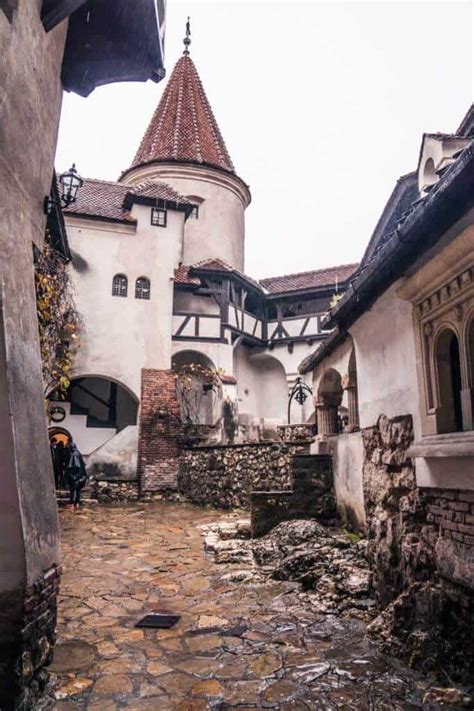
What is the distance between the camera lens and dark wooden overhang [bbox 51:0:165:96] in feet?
17.8

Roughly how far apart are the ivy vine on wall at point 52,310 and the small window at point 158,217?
3832 millimetres

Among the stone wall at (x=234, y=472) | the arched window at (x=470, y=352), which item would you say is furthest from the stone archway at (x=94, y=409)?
the arched window at (x=470, y=352)

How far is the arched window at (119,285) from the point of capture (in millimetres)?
16469

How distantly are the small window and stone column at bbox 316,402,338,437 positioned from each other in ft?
34.1

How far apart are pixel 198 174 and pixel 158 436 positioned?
12.4 metres

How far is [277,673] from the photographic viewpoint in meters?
3.37

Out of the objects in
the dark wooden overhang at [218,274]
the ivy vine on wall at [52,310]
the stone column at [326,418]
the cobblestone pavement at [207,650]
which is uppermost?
the dark wooden overhang at [218,274]

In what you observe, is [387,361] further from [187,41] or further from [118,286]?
[187,41]

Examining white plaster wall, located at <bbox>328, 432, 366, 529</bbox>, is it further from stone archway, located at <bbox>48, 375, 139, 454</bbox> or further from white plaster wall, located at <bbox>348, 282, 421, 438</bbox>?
stone archway, located at <bbox>48, 375, 139, 454</bbox>

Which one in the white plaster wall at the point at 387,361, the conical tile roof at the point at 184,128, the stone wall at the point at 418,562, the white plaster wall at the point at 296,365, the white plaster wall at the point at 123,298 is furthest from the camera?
the conical tile roof at the point at 184,128

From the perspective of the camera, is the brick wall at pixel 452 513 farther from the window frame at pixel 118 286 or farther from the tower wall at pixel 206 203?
the tower wall at pixel 206 203

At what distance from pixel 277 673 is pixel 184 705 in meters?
0.72

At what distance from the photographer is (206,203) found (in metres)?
21.9

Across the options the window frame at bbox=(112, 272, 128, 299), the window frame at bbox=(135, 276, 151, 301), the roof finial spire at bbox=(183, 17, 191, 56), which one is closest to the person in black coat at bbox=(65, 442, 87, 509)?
the window frame at bbox=(112, 272, 128, 299)
